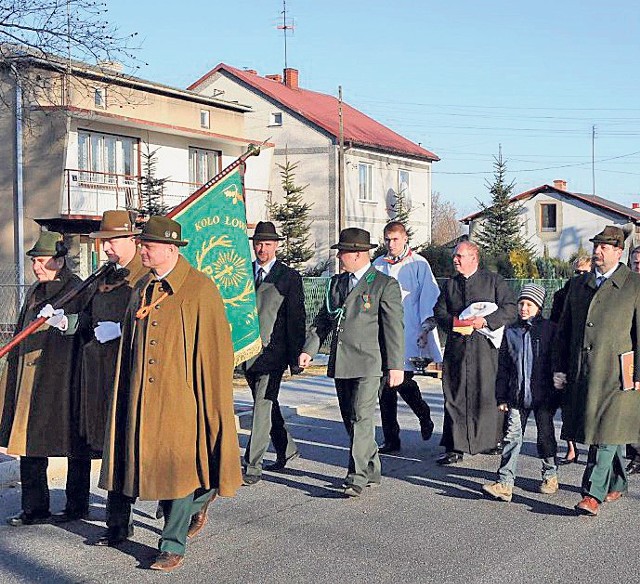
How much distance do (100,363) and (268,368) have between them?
81.0 inches

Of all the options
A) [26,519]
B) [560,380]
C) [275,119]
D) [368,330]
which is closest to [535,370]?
[560,380]

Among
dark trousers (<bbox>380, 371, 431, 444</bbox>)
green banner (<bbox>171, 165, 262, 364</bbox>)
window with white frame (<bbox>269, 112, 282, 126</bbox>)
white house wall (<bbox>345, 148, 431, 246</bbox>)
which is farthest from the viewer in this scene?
window with white frame (<bbox>269, 112, 282, 126</bbox>)

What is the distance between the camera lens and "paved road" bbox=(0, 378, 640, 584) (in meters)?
6.01

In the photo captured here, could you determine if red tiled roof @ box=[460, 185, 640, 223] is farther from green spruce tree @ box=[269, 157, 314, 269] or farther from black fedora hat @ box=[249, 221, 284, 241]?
black fedora hat @ box=[249, 221, 284, 241]

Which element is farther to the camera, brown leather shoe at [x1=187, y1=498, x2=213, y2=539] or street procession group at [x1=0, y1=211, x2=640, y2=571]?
brown leather shoe at [x1=187, y1=498, x2=213, y2=539]

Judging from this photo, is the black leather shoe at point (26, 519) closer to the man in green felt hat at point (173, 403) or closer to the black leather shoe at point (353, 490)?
the man in green felt hat at point (173, 403)

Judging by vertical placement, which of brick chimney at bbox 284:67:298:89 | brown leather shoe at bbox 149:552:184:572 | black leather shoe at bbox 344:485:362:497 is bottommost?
black leather shoe at bbox 344:485:362:497

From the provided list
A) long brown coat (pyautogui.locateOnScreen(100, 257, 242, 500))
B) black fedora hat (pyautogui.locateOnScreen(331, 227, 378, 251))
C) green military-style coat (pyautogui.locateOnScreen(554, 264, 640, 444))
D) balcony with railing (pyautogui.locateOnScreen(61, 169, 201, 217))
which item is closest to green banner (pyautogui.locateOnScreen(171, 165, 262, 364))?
black fedora hat (pyautogui.locateOnScreen(331, 227, 378, 251))

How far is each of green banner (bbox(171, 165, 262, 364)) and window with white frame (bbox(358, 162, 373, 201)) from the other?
38.0m

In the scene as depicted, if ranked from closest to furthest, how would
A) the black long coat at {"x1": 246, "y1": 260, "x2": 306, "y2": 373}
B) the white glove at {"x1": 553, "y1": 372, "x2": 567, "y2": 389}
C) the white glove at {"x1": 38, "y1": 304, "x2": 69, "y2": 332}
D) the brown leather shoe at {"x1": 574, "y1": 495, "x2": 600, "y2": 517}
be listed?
the white glove at {"x1": 38, "y1": 304, "x2": 69, "y2": 332}, the brown leather shoe at {"x1": 574, "y1": 495, "x2": 600, "y2": 517}, the white glove at {"x1": 553, "y1": 372, "x2": 567, "y2": 389}, the black long coat at {"x1": 246, "y1": 260, "x2": 306, "y2": 373}

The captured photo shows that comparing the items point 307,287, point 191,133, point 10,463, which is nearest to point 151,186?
point 191,133

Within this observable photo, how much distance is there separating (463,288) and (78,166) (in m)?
24.5

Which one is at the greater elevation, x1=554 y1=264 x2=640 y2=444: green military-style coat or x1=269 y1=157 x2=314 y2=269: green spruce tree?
x1=269 y1=157 x2=314 y2=269: green spruce tree

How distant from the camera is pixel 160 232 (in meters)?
6.14
